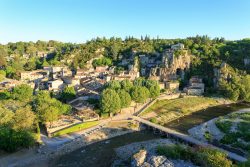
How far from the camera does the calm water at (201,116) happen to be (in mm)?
60559

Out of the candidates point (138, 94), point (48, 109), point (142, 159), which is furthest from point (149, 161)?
point (138, 94)

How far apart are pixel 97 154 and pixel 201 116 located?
34483 mm

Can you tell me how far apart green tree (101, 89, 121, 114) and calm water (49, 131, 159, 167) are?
9.41m

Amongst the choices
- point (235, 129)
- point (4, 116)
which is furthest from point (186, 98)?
point (4, 116)

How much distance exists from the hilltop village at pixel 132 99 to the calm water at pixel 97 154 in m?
1.83

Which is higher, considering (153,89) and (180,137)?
(153,89)

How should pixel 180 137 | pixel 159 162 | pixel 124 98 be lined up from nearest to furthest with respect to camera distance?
pixel 159 162 → pixel 180 137 → pixel 124 98

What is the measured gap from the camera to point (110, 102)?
61.1 metres

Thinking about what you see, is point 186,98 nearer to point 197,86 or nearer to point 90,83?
point 197,86

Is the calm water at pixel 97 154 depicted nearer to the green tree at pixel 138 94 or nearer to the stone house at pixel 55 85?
the green tree at pixel 138 94

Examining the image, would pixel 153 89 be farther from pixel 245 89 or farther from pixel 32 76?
pixel 32 76

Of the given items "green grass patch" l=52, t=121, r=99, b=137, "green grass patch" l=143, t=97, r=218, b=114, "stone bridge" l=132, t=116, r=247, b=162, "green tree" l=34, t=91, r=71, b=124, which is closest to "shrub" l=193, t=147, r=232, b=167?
"stone bridge" l=132, t=116, r=247, b=162

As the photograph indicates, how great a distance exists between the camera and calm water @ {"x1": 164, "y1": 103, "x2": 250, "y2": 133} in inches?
2384

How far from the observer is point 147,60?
11712cm
